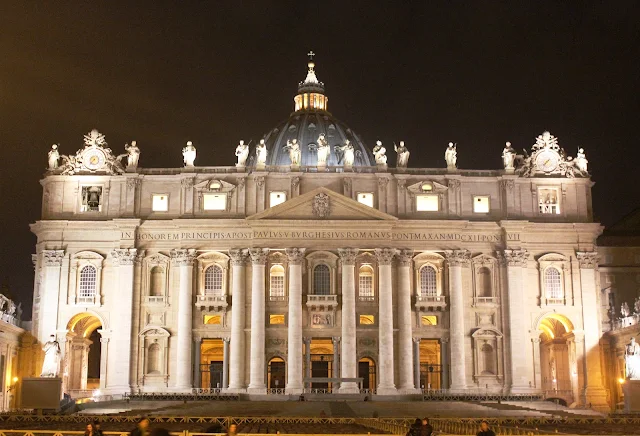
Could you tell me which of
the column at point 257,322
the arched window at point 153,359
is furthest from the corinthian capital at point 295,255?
the arched window at point 153,359

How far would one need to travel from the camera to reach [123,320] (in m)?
80.4

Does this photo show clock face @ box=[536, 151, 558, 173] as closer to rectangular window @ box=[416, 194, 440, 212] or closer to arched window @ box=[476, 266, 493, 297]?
rectangular window @ box=[416, 194, 440, 212]

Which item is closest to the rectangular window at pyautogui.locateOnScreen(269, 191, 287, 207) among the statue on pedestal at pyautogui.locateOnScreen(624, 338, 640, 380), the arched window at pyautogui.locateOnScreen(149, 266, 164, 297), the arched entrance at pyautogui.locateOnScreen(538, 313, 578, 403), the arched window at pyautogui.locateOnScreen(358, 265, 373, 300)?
the arched window at pyautogui.locateOnScreen(358, 265, 373, 300)

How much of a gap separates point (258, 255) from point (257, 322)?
18.4ft

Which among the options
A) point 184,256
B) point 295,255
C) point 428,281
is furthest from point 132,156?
point 428,281

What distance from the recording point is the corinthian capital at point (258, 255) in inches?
3179

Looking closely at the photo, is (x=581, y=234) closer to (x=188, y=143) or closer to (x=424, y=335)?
(x=424, y=335)

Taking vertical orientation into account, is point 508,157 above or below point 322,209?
above

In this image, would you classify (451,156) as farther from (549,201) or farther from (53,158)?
(53,158)

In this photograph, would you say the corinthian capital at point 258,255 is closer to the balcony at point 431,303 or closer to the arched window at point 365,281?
the arched window at point 365,281

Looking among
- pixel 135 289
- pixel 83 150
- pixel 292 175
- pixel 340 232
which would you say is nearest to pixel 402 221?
pixel 340 232

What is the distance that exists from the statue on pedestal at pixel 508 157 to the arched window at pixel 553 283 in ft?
31.2

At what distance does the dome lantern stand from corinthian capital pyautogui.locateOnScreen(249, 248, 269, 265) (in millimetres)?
45199

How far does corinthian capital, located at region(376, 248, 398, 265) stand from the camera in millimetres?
80875
